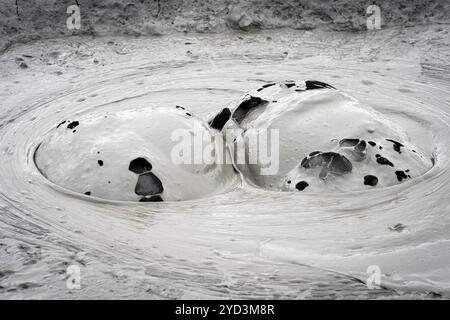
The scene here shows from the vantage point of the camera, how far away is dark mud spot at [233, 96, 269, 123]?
116 inches

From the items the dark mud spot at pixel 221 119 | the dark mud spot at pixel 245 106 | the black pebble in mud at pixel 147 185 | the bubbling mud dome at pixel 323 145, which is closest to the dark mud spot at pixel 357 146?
the bubbling mud dome at pixel 323 145

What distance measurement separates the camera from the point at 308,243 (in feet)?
7.64

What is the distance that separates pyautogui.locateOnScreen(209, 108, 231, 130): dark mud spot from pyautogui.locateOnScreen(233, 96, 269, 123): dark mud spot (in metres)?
0.05

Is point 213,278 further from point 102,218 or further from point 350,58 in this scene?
point 350,58

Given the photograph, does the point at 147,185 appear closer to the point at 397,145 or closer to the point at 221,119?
the point at 221,119

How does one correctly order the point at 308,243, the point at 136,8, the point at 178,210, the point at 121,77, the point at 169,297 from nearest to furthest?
the point at 169,297, the point at 308,243, the point at 178,210, the point at 121,77, the point at 136,8

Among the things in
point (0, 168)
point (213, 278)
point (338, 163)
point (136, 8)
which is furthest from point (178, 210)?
point (136, 8)

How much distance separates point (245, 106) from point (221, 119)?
141mm

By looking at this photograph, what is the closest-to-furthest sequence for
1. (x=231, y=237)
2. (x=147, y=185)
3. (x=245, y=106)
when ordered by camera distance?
(x=231, y=237) < (x=147, y=185) < (x=245, y=106)

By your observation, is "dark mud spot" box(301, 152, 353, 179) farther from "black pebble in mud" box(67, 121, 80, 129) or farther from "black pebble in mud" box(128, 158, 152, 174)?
"black pebble in mud" box(67, 121, 80, 129)

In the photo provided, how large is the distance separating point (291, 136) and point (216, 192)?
41 centimetres

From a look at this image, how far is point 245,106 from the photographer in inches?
117

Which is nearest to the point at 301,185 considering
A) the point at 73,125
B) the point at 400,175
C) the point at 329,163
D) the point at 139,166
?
the point at 329,163

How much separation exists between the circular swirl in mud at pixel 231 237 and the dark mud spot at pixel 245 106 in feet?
1.33
